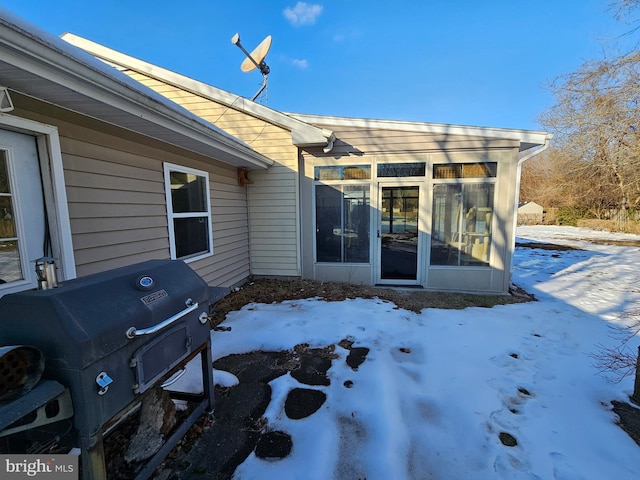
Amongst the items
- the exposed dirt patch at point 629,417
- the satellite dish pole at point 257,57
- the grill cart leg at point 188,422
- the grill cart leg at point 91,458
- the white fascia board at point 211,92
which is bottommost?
the exposed dirt patch at point 629,417

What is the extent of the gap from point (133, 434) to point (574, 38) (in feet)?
34.2

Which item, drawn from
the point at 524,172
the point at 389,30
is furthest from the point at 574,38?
the point at 524,172

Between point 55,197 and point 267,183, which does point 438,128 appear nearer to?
point 267,183

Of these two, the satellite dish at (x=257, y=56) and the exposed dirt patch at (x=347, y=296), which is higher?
the satellite dish at (x=257, y=56)

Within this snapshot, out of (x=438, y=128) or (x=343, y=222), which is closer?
(x=438, y=128)

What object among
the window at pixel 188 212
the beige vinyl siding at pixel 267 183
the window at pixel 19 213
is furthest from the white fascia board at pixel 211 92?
the window at pixel 19 213

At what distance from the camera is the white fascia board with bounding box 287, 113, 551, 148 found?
4.76 metres

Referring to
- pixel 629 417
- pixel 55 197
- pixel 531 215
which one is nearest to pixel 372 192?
pixel 629 417

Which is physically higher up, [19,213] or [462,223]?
[19,213]

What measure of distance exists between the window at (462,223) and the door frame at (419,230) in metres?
0.22

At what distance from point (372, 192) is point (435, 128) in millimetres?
1576

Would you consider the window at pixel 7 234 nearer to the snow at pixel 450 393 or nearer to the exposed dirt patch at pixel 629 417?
the snow at pixel 450 393

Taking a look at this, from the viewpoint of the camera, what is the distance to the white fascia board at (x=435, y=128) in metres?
4.76

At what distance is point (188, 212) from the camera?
13.4ft
